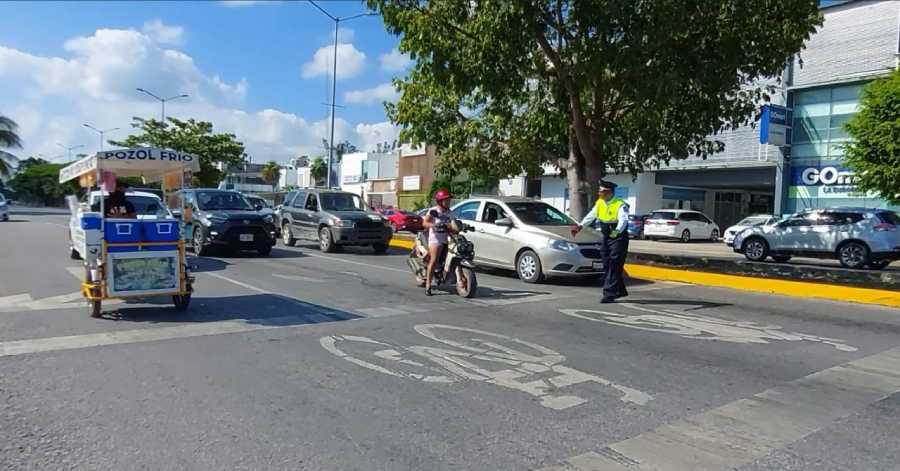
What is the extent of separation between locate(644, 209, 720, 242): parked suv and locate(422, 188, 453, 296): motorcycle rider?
26.7 m

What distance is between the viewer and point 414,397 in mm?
5031

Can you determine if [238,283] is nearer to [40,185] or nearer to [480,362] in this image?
[480,362]

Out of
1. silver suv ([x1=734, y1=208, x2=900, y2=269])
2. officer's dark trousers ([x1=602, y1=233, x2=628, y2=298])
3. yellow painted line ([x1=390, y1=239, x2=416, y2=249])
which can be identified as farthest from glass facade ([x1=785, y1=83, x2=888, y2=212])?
officer's dark trousers ([x1=602, y1=233, x2=628, y2=298])

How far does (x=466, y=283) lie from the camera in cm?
1016

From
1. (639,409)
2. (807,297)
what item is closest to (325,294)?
(639,409)

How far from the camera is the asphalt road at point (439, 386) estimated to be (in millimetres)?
4004

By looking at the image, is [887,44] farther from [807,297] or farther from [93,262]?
[93,262]

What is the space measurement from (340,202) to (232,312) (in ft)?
34.9

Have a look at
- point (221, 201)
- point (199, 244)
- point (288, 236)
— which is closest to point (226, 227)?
point (199, 244)

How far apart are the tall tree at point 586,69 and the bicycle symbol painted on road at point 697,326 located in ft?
17.5

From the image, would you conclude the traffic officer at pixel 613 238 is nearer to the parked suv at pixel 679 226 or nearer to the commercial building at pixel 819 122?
the commercial building at pixel 819 122

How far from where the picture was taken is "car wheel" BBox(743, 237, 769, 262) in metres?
20.8

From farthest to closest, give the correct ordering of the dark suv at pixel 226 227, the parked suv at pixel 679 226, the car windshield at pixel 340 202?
1. the parked suv at pixel 679 226
2. the car windshield at pixel 340 202
3. the dark suv at pixel 226 227

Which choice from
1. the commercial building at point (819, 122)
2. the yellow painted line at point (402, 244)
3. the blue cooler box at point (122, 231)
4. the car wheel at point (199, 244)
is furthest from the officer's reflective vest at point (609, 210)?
the commercial building at point (819, 122)
